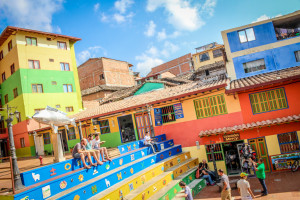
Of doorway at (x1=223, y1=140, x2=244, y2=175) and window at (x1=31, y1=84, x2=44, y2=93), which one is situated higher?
window at (x1=31, y1=84, x2=44, y2=93)

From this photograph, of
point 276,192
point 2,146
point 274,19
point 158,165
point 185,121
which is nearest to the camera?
point 276,192

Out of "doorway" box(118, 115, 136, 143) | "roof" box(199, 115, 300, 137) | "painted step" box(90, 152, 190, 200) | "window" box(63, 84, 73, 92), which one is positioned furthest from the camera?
"window" box(63, 84, 73, 92)

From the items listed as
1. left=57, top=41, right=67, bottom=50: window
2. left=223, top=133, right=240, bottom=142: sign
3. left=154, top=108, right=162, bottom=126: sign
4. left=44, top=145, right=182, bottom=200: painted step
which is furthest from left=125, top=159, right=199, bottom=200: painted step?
left=57, top=41, right=67, bottom=50: window

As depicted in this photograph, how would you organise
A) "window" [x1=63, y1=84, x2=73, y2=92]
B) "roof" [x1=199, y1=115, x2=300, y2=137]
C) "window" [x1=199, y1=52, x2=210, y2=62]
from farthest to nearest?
"window" [x1=199, y1=52, x2=210, y2=62] < "window" [x1=63, y1=84, x2=73, y2=92] < "roof" [x1=199, y1=115, x2=300, y2=137]

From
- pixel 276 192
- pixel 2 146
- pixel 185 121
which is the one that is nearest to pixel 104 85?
pixel 2 146

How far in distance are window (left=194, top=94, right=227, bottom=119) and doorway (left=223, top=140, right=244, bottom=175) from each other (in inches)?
89.0

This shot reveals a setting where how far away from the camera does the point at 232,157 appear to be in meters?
14.6

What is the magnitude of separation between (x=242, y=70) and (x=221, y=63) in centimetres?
1738

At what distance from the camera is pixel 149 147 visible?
13305 mm

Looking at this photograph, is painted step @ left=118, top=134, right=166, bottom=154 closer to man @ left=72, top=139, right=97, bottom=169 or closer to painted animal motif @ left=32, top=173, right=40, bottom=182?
man @ left=72, top=139, right=97, bottom=169

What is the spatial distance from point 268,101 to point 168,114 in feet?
21.4

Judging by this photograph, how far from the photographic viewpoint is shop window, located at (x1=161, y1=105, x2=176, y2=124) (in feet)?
51.4

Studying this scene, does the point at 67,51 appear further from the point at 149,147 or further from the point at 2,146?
the point at 149,147

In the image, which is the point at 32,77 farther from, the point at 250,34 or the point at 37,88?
the point at 250,34
